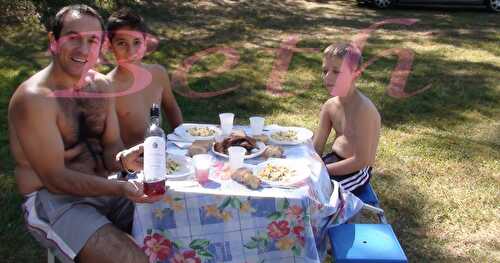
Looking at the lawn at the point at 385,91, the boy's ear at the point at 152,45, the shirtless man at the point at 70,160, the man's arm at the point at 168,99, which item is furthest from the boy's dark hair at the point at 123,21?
the boy's ear at the point at 152,45

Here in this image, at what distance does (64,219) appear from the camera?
245 centimetres

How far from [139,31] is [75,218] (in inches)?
51.4

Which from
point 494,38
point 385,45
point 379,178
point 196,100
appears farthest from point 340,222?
point 494,38

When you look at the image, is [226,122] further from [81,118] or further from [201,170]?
[81,118]

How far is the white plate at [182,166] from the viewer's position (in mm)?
2416

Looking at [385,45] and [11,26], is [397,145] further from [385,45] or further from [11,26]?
[11,26]

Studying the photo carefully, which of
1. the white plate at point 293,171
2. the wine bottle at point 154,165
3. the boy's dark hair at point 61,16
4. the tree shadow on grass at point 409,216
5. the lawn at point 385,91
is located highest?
the boy's dark hair at point 61,16

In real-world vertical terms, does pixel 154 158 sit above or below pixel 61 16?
below

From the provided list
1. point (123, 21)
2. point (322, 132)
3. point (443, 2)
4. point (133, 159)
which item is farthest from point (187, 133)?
point (443, 2)

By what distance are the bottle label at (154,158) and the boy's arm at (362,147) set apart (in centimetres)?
143

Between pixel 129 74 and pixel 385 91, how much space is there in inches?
175

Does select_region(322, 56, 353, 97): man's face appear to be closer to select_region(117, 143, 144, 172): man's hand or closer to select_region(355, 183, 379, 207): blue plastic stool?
select_region(355, 183, 379, 207): blue plastic stool

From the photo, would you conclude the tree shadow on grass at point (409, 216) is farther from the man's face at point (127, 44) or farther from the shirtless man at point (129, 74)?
the man's face at point (127, 44)

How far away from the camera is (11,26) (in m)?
9.71
